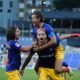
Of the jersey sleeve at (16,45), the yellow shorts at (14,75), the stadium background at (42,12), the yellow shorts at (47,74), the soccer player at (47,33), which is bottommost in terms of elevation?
the stadium background at (42,12)

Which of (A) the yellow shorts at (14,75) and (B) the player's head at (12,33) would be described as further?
(A) the yellow shorts at (14,75)

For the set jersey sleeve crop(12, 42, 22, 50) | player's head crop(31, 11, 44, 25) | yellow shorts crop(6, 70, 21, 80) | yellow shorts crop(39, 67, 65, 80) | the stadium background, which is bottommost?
the stadium background

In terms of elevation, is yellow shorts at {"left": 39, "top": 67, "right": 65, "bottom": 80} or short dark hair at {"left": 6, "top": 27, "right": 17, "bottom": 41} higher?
short dark hair at {"left": 6, "top": 27, "right": 17, "bottom": 41}

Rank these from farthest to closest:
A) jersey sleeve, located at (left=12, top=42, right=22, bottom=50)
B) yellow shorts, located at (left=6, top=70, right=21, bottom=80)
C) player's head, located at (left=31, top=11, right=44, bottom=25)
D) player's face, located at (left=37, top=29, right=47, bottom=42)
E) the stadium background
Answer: the stadium background, yellow shorts, located at (left=6, top=70, right=21, bottom=80), jersey sleeve, located at (left=12, top=42, right=22, bottom=50), player's head, located at (left=31, top=11, right=44, bottom=25), player's face, located at (left=37, top=29, right=47, bottom=42)

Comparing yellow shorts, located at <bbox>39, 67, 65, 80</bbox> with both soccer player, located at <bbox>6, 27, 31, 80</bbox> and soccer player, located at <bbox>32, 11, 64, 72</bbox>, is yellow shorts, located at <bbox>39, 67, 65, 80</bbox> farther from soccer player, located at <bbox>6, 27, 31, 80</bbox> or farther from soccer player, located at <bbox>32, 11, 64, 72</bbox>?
soccer player, located at <bbox>6, 27, 31, 80</bbox>

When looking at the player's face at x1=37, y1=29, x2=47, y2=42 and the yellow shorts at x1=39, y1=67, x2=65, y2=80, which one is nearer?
the player's face at x1=37, y1=29, x2=47, y2=42

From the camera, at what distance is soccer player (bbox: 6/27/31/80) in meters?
9.86

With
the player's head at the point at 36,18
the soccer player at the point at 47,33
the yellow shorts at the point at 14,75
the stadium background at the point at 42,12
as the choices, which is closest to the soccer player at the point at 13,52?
the yellow shorts at the point at 14,75

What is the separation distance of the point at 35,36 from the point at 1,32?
→ 213 feet

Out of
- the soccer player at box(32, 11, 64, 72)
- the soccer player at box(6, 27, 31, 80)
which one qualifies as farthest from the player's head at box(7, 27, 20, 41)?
the soccer player at box(32, 11, 64, 72)

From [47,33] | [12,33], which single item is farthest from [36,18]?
[12,33]

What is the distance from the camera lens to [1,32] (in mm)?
73750

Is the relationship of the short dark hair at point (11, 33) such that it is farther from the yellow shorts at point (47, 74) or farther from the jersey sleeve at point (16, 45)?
the yellow shorts at point (47, 74)

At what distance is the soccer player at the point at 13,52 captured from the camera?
32.3ft
